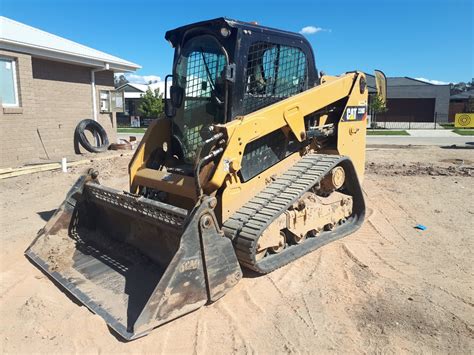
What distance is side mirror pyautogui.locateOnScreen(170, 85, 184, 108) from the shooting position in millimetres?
4918

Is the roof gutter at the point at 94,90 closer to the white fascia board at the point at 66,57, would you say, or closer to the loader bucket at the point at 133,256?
the white fascia board at the point at 66,57

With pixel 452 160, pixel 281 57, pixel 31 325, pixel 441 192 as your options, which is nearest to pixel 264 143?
pixel 281 57

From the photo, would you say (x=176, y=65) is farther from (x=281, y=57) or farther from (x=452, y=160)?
(x=452, y=160)

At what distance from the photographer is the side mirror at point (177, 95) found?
16.1ft

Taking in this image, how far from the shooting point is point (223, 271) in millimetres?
3551

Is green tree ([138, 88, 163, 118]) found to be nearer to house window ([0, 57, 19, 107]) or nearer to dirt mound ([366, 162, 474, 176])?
house window ([0, 57, 19, 107])

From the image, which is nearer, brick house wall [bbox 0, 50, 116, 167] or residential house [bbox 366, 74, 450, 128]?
brick house wall [bbox 0, 50, 116, 167]

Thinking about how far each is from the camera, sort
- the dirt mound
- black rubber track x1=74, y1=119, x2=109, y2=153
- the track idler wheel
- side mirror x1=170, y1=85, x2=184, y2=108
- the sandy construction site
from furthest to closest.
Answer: black rubber track x1=74, y1=119, x2=109, y2=153 → the dirt mound → side mirror x1=170, y1=85, x2=184, y2=108 → the track idler wheel → the sandy construction site

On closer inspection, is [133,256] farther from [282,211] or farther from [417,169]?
[417,169]

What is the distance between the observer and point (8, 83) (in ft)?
35.2

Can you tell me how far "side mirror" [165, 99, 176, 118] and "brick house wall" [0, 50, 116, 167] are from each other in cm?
739

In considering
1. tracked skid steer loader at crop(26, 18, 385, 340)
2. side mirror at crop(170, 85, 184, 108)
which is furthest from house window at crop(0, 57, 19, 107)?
side mirror at crop(170, 85, 184, 108)

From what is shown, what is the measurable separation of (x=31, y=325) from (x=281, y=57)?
360 cm

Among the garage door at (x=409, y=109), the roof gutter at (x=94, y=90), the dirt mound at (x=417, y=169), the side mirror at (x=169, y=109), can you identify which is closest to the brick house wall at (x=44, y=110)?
the roof gutter at (x=94, y=90)
